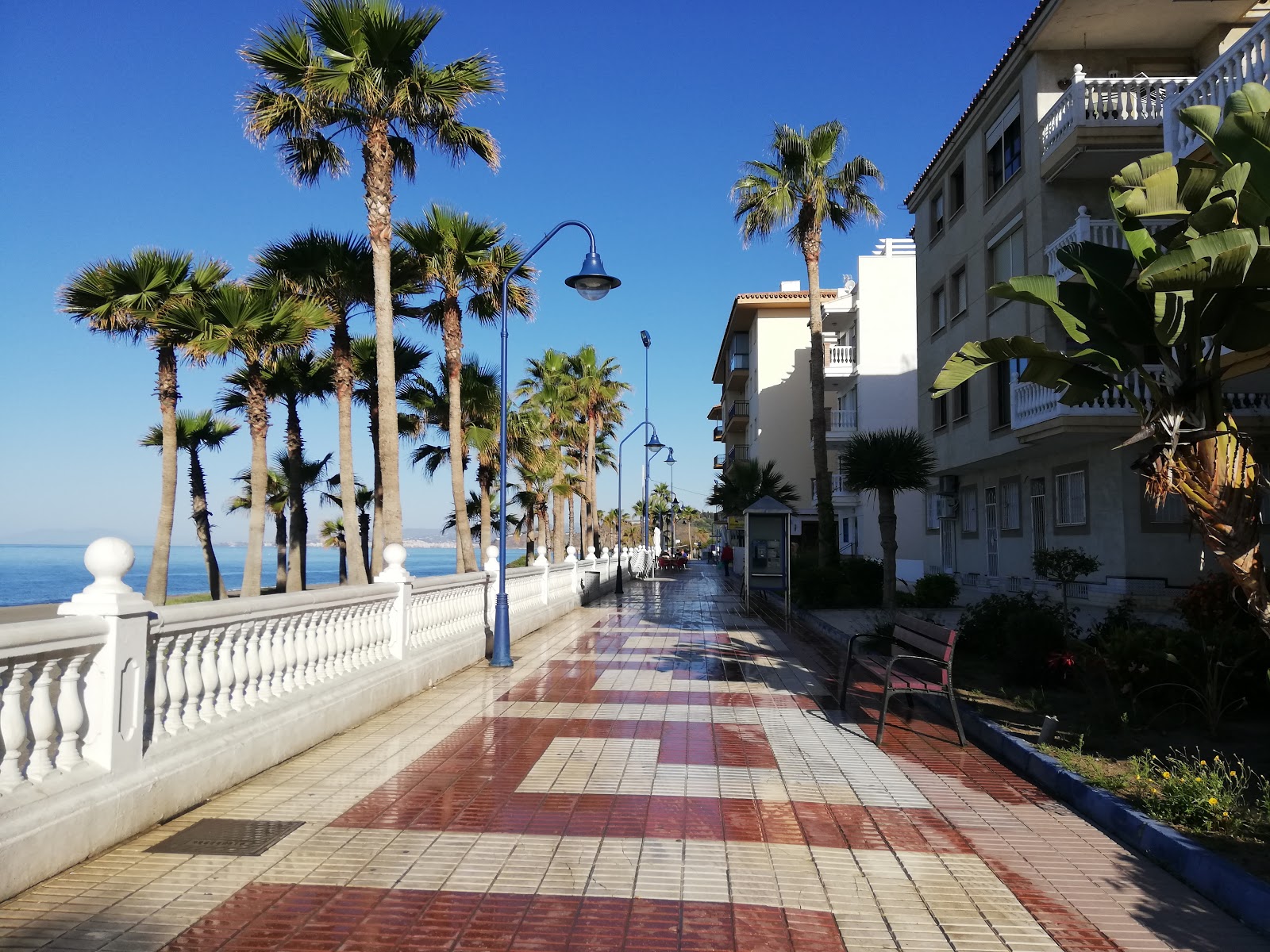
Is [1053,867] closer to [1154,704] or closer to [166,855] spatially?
[1154,704]

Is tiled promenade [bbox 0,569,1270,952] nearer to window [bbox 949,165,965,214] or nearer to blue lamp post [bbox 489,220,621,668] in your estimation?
blue lamp post [bbox 489,220,621,668]

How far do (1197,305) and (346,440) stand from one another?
18926 mm

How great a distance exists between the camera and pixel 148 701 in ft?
18.2

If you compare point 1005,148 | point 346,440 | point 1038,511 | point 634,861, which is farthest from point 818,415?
point 634,861

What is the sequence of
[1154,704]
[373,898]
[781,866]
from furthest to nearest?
1. [1154,704]
2. [781,866]
3. [373,898]

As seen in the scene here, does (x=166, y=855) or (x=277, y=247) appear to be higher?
(x=277, y=247)

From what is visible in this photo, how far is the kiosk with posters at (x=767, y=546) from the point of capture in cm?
2181

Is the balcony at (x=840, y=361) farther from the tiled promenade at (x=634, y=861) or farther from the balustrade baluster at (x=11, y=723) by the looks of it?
the balustrade baluster at (x=11, y=723)

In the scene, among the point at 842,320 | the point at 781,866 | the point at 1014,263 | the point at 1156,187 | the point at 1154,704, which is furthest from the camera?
the point at 842,320

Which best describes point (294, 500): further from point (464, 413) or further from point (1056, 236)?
point (1056, 236)

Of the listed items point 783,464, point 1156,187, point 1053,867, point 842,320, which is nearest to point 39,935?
point 1053,867

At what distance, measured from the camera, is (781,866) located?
4941 millimetres

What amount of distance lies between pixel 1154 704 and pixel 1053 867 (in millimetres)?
4067

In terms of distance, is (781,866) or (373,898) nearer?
(373,898)
